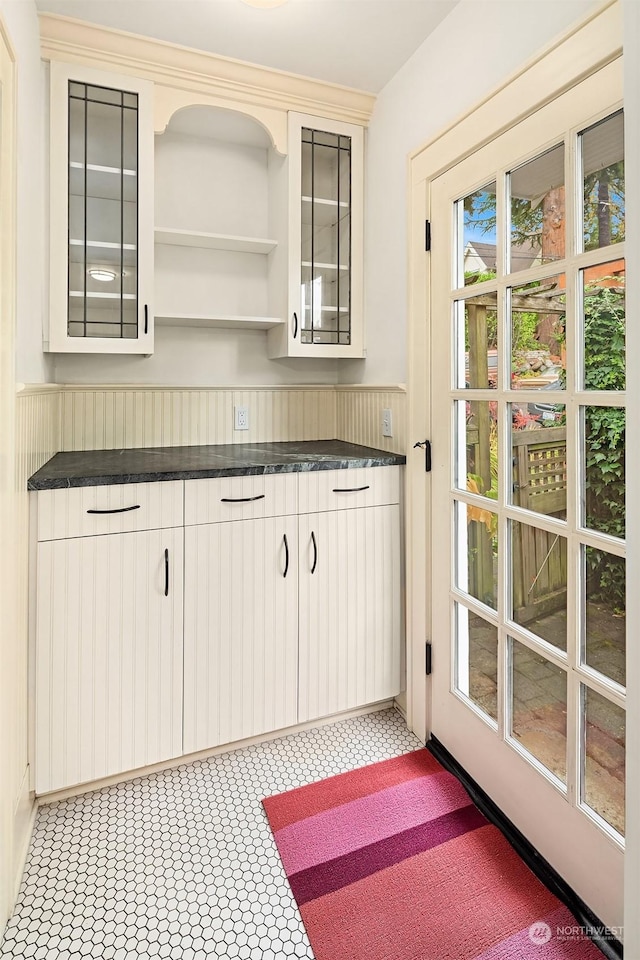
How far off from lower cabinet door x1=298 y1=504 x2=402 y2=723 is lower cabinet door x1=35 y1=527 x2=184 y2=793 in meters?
0.46

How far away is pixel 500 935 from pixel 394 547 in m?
1.16

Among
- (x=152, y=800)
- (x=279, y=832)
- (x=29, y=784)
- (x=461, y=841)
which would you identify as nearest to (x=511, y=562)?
(x=461, y=841)

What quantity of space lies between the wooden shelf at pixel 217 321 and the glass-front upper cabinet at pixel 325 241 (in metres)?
0.09

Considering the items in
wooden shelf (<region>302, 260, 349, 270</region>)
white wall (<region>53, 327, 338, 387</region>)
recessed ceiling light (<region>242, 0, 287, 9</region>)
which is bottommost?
white wall (<region>53, 327, 338, 387</region>)

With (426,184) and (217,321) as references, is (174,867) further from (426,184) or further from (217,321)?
(426,184)

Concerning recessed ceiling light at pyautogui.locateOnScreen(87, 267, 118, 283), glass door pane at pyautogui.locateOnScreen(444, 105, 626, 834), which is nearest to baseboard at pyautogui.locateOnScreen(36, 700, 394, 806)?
glass door pane at pyautogui.locateOnScreen(444, 105, 626, 834)

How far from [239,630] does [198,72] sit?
2.08m

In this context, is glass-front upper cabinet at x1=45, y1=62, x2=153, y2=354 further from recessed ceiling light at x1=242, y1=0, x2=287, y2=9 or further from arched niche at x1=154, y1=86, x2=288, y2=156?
recessed ceiling light at x1=242, y1=0, x2=287, y2=9

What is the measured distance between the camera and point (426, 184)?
1.85 meters

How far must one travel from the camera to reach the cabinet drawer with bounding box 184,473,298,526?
5.77ft

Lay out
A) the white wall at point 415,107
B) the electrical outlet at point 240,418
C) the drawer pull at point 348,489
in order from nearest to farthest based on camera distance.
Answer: the white wall at point 415,107 → the drawer pull at point 348,489 → the electrical outlet at point 240,418

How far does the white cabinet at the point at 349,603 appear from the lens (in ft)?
6.43

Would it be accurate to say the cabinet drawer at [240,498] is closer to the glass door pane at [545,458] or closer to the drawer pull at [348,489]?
the drawer pull at [348,489]

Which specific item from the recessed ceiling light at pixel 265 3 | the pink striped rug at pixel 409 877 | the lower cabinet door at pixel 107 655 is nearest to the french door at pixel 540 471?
the pink striped rug at pixel 409 877
